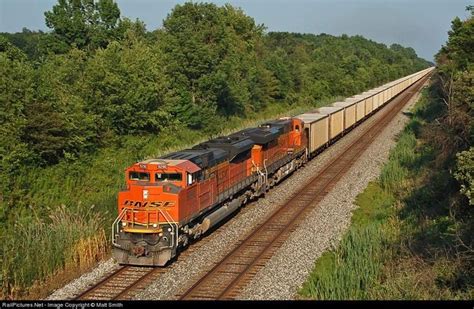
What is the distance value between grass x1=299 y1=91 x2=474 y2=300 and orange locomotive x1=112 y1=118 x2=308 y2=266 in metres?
4.13

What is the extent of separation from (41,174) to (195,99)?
27724 millimetres

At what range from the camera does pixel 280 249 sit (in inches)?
678

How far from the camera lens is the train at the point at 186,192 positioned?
612 inches

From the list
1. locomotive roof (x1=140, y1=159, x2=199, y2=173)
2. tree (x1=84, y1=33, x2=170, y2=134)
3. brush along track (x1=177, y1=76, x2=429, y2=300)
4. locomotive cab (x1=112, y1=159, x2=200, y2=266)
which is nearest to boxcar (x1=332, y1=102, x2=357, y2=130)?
tree (x1=84, y1=33, x2=170, y2=134)

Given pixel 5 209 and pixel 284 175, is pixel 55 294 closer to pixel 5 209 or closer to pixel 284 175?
pixel 5 209

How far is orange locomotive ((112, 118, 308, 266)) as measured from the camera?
1552 cm

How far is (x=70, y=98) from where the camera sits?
3184 cm

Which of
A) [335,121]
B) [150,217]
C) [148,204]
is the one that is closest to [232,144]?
[148,204]

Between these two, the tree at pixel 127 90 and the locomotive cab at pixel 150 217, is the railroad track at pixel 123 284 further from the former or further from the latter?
the tree at pixel 127 90

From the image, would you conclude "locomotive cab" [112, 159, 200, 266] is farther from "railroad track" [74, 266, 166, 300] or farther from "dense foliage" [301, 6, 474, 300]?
"dense foliage" [301, 6, 474, 300]

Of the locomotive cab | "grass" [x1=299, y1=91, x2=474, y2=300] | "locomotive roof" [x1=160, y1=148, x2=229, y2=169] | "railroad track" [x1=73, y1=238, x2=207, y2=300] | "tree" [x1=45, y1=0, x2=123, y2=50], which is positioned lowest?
"railroad track" [x1=73, y1=238, x2=207, y2=300]

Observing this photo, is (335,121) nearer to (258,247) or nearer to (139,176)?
(258,247)

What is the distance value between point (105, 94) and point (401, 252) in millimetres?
26349

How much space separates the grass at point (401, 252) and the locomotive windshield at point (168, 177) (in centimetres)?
472
